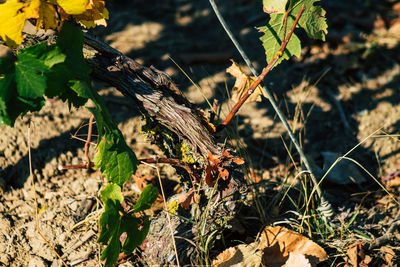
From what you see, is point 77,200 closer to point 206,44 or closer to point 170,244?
point 170,244

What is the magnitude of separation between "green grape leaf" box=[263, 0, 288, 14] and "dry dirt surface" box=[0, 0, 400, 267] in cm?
82

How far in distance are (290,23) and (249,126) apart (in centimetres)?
133

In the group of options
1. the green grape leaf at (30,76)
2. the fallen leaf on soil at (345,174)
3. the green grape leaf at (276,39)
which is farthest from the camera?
the fallen leaf on soil at (345,174)

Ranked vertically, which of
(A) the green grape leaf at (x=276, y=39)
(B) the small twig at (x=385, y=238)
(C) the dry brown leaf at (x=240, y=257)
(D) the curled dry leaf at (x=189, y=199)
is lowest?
(B) the small twig at (x=385, y=238)

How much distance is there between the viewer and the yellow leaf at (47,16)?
1265 millimetres

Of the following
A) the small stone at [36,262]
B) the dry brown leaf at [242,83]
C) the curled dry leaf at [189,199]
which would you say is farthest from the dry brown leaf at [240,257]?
the small stone at [36,262]

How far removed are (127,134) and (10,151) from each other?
2.79 ft

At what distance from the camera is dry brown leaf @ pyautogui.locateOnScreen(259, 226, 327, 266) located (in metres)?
1.76

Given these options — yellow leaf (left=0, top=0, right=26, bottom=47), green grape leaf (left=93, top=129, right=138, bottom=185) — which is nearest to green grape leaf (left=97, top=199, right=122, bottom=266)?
green grape leaf (left=93, top=129, right=138, bottom=185)

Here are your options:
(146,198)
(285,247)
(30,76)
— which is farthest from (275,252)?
(30,76)

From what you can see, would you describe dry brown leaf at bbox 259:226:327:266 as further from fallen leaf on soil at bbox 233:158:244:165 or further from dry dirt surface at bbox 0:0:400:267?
fallen leaf on soil at bbox 233:158:244:165

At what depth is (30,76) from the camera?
3.95 feet

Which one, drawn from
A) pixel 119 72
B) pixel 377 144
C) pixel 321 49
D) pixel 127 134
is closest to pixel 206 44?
pixel 321 49

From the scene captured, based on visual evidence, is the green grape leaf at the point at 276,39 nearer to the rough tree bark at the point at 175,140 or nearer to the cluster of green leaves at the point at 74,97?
the rough tree bark at the point at 175,140
